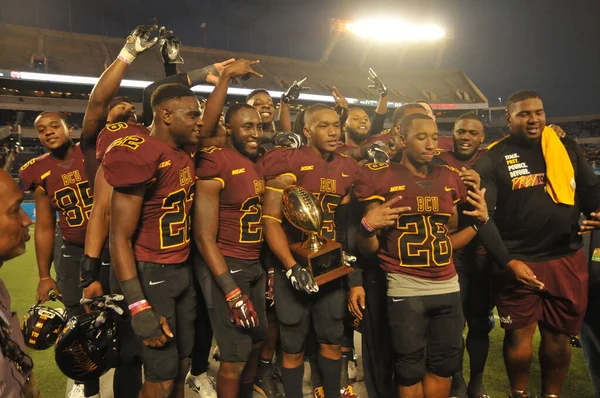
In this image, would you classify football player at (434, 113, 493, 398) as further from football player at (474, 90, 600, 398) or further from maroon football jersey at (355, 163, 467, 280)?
maroon football jersey at (355, 163, 467, 280)

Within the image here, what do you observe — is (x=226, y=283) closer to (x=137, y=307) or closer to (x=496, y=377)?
(x=137, y=307)

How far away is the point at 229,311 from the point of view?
9.02ft

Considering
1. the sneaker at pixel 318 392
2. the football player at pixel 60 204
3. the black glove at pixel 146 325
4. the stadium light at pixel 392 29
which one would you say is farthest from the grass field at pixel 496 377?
the stadium light at pixel 392 29

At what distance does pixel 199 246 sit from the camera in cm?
271

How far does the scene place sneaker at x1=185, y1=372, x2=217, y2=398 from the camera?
334 cm

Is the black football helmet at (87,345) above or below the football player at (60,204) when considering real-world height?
below

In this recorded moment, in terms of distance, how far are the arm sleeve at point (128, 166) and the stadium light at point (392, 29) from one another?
3591 cm

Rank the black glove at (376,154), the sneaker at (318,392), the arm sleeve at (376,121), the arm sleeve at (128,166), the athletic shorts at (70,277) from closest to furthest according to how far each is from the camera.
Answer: the arm sleeve at (128,166), the sneaker at (318,392), the athletic shorts at (70,277), the black glove at (376,154), the arm sleeve at (376,121)

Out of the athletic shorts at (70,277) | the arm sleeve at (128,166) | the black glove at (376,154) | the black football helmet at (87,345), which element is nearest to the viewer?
the arm sleeve at (128,166)

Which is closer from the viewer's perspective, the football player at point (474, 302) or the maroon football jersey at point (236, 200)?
the maroon football jersey at point (236, 200)

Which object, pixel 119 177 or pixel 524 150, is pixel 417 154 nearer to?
pixel 524 150

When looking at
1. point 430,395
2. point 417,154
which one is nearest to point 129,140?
point 417,154

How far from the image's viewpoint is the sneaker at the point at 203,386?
3.34 m

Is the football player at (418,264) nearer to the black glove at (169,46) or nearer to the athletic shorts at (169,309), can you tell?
the athletic shorts at (169,309)
